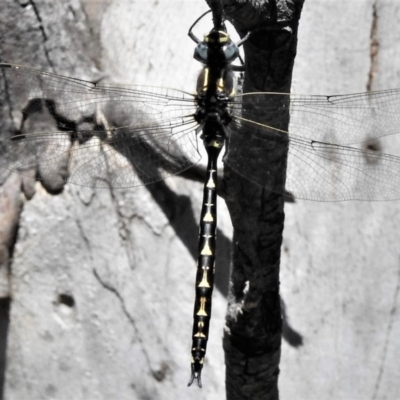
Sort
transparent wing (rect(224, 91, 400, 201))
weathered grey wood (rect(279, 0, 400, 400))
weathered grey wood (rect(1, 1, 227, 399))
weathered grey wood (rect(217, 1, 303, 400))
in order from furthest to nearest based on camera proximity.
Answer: weathered grey wood (rect(1, 1, 227, 399)) < weathered grey wood (rect(279, 0, 400, 400)) < transparent wing (rect(224, 91, 400, 201)) < weathered grey wood (rect(217, 1, 303, 400))

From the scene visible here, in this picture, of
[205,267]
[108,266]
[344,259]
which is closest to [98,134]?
[205,267]

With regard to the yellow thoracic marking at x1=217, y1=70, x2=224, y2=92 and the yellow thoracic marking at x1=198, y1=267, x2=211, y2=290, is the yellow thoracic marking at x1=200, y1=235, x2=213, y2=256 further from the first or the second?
the yellow thoracic marking at x1=217, y1=70, x2=224, y2=92

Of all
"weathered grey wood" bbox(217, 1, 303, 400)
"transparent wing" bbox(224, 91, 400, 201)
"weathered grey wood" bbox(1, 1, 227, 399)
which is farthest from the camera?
"weathered grey wood" bbox(1, 1, 227, 399)

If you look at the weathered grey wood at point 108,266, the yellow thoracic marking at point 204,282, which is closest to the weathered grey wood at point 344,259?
the weathered grey wood at point 108,266

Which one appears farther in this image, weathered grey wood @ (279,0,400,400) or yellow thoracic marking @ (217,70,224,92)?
weathered grey wood @ (279,0,400,400)

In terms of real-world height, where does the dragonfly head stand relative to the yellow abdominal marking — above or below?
above

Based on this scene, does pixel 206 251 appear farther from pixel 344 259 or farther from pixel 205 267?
pixel 344 259

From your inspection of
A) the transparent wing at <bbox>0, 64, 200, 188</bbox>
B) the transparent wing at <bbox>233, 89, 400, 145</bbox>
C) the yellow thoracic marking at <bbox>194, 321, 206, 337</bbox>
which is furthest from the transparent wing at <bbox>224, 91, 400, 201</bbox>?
the yellow thoracic marking at <bbox>194, 321, 206, 337</bbox>

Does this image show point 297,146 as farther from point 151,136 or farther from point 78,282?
point 78,282
